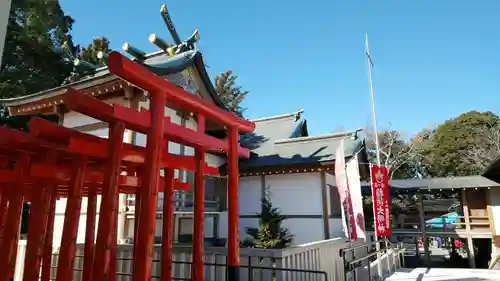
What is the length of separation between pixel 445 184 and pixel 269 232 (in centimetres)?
1331

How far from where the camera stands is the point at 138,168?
537cm

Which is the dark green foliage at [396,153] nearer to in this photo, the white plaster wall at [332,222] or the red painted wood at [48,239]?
the white plaster wall at [332,222]

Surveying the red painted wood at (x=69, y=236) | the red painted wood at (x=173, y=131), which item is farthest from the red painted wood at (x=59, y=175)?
the red painted wood at (x=173, y=131)

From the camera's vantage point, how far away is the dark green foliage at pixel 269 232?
10.2m

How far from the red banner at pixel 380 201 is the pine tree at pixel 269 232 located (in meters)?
3.08

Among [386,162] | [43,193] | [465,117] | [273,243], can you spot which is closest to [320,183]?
[273,243]

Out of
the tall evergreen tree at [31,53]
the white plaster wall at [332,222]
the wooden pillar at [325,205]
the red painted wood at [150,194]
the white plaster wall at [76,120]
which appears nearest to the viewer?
the red painted wood at [150,194]

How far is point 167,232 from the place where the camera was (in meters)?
4.84

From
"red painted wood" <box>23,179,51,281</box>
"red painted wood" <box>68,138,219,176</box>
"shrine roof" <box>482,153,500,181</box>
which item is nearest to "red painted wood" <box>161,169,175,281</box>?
"red painted wood" <box>68,138,219,176</box>

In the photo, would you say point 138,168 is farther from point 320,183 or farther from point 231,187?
point 320,183

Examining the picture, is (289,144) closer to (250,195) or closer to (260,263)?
(250,195)

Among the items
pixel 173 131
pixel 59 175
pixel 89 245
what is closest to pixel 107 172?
pixel 173 131

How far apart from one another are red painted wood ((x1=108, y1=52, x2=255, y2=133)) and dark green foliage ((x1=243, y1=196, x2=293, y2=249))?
5.96 m

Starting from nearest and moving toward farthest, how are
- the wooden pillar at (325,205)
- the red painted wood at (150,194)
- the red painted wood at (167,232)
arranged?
the red painted wood at (150,194)
the red painted wood at (167,232)
the wooden pillar at (325,205)
